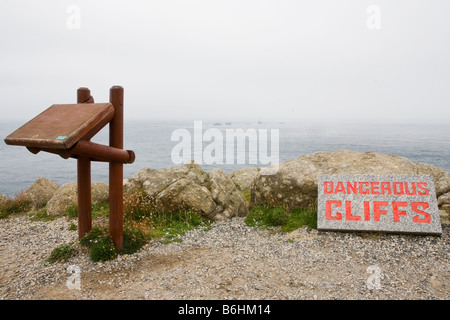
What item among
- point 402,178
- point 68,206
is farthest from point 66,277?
point 402,178

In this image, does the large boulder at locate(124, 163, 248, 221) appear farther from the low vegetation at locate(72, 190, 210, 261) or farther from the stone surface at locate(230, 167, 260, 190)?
the stone surface at locate(230, 167, 260, 190)

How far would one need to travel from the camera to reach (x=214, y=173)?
12.2 metres

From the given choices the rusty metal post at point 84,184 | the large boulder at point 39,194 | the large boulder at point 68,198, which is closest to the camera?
the rusty metal post at point 84,184

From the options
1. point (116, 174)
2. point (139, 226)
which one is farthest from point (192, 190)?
point (116, 174)

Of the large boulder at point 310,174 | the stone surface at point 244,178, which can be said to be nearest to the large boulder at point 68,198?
the large boulder at point 310,174

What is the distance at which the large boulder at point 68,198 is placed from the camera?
12273mm

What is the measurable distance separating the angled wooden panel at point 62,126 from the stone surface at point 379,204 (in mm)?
6602

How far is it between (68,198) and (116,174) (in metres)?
5.96

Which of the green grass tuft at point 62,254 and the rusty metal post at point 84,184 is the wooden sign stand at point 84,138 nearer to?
the rusty metal post at point 84,184

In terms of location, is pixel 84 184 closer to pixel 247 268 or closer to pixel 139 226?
pixel 139 226

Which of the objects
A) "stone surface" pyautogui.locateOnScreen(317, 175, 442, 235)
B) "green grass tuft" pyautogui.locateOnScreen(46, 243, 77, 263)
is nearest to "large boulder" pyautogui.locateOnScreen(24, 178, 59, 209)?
"green grass tuft" pyautogui.locateOnScreen(46, 243, 77, 263)

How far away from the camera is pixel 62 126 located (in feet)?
20.8

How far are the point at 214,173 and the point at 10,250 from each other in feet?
21.4

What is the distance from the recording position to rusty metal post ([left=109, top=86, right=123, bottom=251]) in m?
7.51
